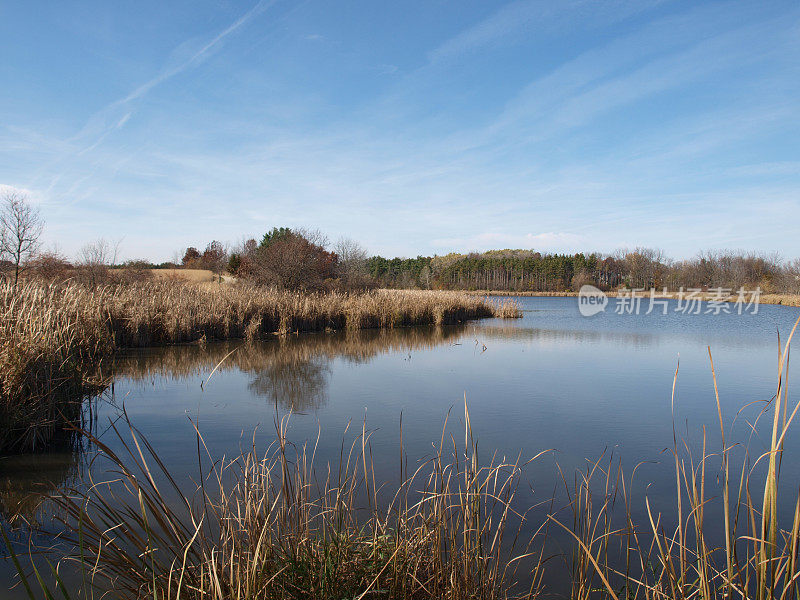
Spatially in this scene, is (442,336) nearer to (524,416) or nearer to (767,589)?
(524,416)

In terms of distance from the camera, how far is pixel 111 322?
923 cm

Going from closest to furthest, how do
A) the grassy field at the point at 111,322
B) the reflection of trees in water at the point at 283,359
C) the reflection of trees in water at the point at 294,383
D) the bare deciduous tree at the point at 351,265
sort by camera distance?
the grassy field at the point at 111,322 → the reflection of trees in water at the point at 294,383 → the reflection of trees in water at the point at 283,359 → the bare deciduous tree at the point at 351,265

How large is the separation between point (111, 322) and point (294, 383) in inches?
183

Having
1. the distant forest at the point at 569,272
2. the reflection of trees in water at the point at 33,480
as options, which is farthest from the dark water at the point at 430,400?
the distant forest at the point at 569,272

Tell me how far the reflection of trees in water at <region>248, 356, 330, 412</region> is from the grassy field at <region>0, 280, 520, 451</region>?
1993mm

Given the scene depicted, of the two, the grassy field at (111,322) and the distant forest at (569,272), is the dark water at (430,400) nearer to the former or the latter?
the grassy field at (111,322)

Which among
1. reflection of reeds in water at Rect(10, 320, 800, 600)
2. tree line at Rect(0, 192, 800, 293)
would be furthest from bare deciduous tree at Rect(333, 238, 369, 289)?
reflection of reeds in water at Rect(10, 320, 800, 600)

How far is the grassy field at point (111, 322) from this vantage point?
3.84 metres

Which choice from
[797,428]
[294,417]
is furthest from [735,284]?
[294,417]

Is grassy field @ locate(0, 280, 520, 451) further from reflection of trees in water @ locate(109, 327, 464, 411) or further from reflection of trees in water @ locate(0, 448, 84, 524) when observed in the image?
reflection of trees in water @ locate(109, 327, 464, 411)

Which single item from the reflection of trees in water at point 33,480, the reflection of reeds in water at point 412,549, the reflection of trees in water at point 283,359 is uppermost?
the reflection of reeds in water at point 412,549

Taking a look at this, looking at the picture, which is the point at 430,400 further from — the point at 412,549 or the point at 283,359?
the point at 283,359

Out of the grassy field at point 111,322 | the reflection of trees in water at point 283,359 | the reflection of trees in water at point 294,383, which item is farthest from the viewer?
the reflection of trees in water at point 283,359

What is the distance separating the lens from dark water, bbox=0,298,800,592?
13.1 feet
